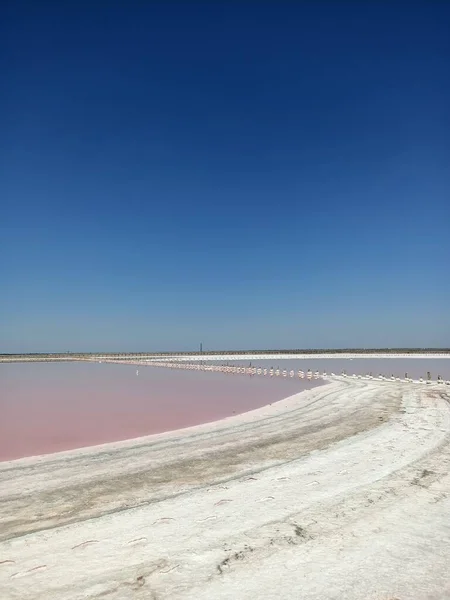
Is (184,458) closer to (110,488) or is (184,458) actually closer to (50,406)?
(110,488)

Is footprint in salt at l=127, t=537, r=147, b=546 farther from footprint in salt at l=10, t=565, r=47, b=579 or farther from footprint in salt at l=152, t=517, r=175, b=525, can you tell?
footprint in salt at l=10, t=565, r=47, b=579

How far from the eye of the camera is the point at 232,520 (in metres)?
5.77

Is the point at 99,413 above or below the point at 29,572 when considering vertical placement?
below

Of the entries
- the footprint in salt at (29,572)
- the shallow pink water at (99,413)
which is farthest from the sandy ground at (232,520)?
the shallow pink water at (99,413)

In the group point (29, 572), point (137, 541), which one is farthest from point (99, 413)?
point (29, 572)

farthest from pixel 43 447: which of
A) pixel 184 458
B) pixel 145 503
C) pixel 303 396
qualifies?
pixel 303 396

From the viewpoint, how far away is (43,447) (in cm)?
1127

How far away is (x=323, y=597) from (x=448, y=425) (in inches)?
393

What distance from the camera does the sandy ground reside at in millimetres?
4219

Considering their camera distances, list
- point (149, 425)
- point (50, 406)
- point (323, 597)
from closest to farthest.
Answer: point (323, 597), point (149, 425), point (50, 406)

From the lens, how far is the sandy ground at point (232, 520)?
4219 millimetres

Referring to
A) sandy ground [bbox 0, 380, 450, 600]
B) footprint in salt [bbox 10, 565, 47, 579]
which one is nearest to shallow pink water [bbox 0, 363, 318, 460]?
sandy ground [bbox 0, 380, 450, 600]

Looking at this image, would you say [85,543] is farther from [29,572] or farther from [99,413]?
[99,413]

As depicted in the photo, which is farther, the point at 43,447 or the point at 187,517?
the point at 43,447
